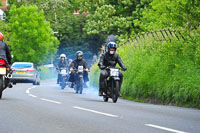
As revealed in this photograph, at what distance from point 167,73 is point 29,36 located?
48.0m

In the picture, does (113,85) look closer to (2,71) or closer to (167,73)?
(167,73)

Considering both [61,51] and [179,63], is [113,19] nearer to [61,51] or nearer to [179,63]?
[179,63]

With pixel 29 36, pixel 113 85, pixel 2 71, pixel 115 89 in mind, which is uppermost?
pixel 29 36

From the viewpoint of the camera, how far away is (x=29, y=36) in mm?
63906

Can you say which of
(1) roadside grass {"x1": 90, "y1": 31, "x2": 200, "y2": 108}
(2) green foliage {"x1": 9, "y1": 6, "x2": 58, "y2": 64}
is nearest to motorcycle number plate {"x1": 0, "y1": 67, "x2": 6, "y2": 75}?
(1) roadside grass {"x1": 90, "y1": 31, "x2": 200, "y2": 108}

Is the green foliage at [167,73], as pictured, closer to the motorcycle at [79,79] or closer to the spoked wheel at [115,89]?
the spoked wheel at [115,89]

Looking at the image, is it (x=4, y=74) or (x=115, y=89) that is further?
(x=115, y=89)

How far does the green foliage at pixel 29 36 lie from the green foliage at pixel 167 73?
141 feet

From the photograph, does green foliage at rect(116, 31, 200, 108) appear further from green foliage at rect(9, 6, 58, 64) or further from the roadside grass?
green foliage at rect(9, 6, 58, 64)

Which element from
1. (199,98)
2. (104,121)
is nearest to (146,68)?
(199,98)

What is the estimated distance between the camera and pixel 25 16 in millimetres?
65062

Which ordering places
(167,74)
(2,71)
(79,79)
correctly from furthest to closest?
(79,79), (167,74), (2,71)

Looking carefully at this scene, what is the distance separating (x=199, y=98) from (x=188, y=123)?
16.3 feet

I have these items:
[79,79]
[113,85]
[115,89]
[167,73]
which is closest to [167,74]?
[167,73]
